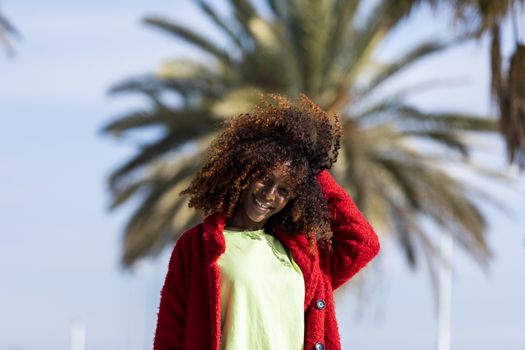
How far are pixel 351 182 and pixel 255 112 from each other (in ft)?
53.8

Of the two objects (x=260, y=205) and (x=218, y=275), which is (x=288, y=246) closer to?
(x=260, y=205)

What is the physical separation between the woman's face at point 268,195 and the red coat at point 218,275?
0.41 ft

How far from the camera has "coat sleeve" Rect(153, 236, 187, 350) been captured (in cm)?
538

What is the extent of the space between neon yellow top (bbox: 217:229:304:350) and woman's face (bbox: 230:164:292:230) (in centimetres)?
11

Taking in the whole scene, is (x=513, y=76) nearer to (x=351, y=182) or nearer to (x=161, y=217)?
(x=351, y=182)

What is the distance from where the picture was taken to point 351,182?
71.9 feet

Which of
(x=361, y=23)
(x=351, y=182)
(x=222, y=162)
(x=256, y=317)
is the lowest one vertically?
(x=256, y=317)

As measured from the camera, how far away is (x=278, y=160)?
215 inches

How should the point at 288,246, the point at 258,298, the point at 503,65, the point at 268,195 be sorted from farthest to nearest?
the point at 503,65 → the point at 288,246 → the point at 268,195 → the point at 258,298

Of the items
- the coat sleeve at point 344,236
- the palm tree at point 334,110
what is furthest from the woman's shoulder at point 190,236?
the palm tree at point 334,110

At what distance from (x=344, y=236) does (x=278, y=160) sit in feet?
1.46

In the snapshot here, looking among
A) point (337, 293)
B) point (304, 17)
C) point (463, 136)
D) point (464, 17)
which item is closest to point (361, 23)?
point (304, 17)

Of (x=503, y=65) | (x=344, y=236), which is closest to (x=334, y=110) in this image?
(x=503, y=65)

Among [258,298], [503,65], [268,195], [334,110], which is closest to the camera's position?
[258,298]
